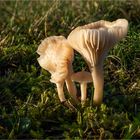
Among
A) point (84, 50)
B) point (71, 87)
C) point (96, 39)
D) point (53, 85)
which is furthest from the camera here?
point (53, 85)

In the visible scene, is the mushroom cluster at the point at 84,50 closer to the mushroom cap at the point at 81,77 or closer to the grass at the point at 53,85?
the mushroom cap at the point at 81,77

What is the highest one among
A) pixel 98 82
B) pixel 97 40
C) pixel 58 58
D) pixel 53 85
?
pixel 97 40

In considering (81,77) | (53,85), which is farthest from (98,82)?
(53,85)

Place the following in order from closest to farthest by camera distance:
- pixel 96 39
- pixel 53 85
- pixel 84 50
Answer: pixel 96 39
pixel 84 50
pixel 53 85

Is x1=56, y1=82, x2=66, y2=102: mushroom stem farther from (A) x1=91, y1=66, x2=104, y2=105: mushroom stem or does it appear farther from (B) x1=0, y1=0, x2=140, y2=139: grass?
(A) x1=91, y1=66, x2=104, y2=105: mushroom stem

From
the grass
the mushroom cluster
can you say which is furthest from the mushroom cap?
the grass

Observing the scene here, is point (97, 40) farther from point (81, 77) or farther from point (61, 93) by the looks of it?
point (61, 93)

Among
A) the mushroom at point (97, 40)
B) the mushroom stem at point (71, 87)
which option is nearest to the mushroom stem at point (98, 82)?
the mushroom at point (97, 40)

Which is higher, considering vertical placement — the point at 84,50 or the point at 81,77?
the point at 84,50
